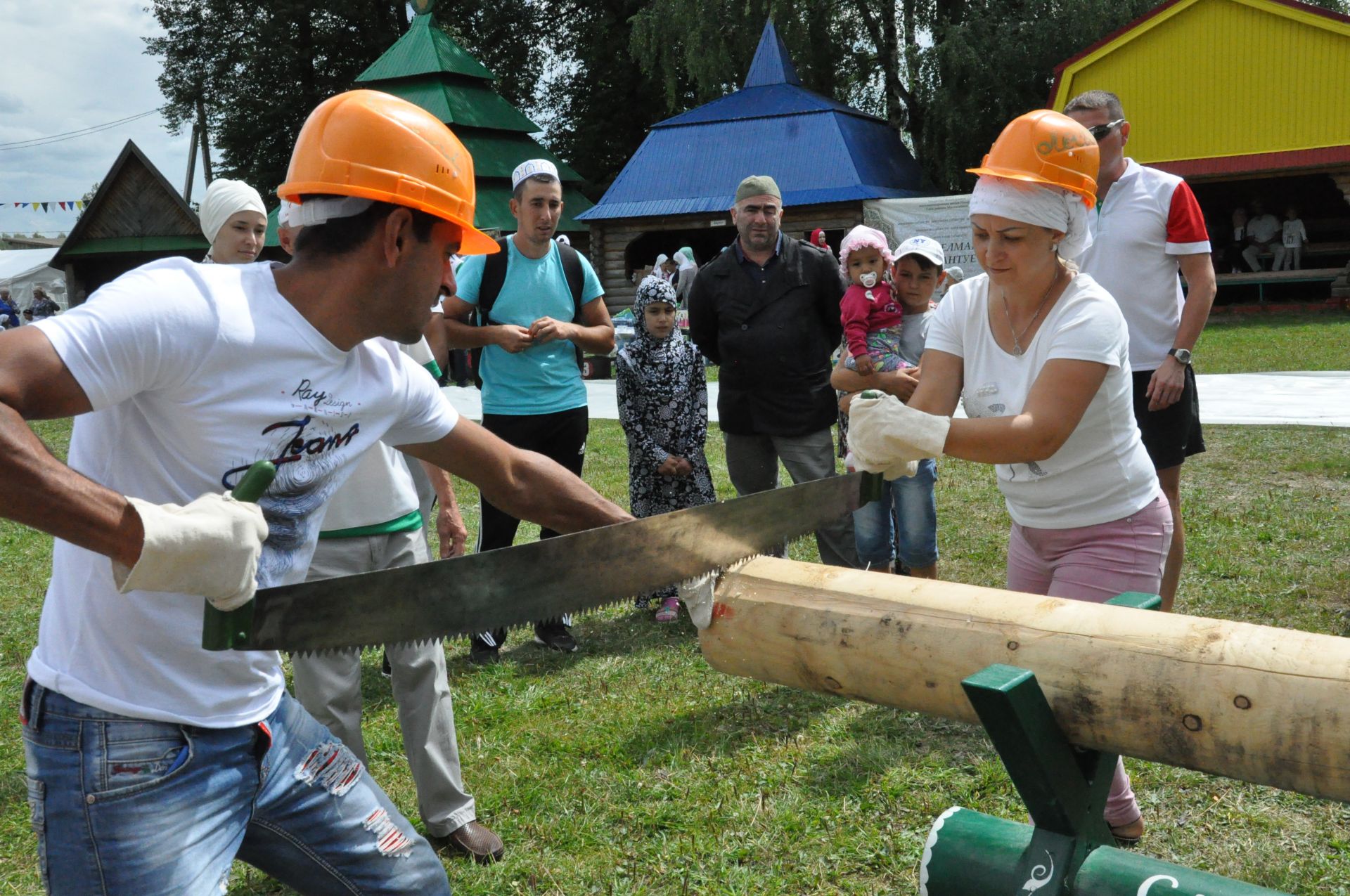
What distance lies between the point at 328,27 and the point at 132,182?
9.53 meters

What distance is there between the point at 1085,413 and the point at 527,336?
3.06 meters

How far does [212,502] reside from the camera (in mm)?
1648

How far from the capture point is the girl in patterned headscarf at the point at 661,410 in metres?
6.08

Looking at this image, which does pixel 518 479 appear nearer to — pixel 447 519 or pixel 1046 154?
pixel 1046 154

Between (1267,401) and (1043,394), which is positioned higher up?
(1043,394)

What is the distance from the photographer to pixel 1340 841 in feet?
11.1

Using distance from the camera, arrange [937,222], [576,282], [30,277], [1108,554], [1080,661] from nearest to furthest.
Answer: [1080,661], [1108,554], [576,282], [937,222], [30,277]

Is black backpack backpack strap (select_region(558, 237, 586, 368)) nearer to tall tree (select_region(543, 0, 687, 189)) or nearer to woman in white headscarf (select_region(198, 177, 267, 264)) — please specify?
woman in white headscarf (select_region(198, 177, 267, 264))

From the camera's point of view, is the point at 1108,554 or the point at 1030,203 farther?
the point at 1108,554

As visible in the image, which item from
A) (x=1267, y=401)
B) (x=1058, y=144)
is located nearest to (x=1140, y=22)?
(x=1267, y=401)

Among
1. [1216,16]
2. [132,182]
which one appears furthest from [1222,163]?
[132,182]

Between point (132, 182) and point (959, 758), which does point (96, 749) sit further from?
point (132, 182)

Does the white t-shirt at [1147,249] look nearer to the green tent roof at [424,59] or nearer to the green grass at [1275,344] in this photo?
the green grass at [1275,344]

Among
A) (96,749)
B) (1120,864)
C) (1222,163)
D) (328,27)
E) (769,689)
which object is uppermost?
(328,27)
